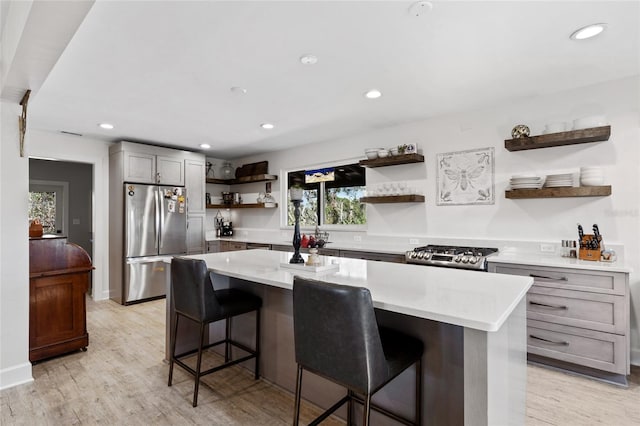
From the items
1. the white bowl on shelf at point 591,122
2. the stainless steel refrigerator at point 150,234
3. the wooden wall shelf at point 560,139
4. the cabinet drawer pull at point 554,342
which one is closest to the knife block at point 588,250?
the cabinet drawer pull at point 554,342

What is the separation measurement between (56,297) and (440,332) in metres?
3.19

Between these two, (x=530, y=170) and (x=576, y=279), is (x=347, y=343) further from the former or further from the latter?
(x=530, y=170)

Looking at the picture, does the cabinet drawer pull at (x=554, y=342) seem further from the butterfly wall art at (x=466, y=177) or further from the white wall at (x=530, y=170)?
the butterfly wall art at (x=466, y=177)

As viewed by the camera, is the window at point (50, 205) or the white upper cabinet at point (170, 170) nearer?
the white upper cabinet at point (170, 170)

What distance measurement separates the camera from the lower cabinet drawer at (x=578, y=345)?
7.93 feet

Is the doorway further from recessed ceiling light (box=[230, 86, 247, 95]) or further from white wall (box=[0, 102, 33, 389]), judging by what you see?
recessed ceiling light (box=[230, 86, 247, 95])

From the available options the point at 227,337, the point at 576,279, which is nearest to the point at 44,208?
the point at 227,337

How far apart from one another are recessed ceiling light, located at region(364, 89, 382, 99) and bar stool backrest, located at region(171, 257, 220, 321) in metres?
2.12

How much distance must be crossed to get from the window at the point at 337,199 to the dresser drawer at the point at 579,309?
2413 millimetres

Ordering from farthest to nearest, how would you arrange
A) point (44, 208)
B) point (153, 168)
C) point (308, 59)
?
point (44, 208) → point (153, 168) → point (308, 59)

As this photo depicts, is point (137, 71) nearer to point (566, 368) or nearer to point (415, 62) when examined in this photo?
point (415, 62)

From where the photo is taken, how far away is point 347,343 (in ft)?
4.41

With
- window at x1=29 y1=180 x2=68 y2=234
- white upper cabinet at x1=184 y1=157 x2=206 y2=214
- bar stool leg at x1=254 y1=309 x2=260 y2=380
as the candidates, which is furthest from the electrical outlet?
window at x1=29 y1=180 x2=68 y2=234

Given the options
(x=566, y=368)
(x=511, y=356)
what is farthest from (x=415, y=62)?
(x=566, y=368)
